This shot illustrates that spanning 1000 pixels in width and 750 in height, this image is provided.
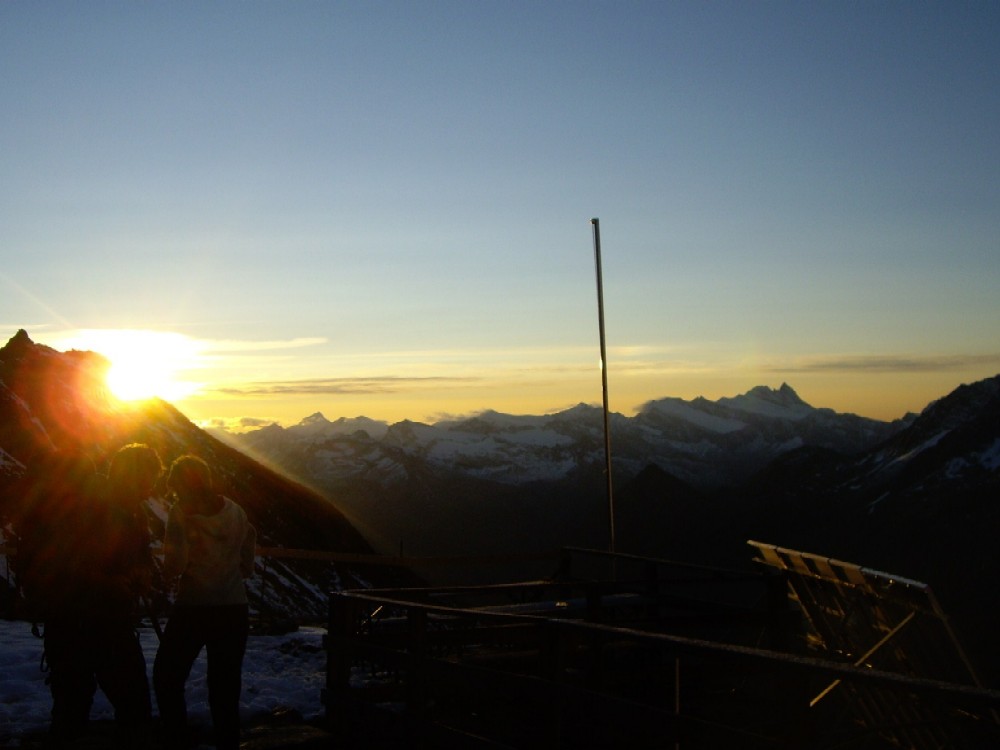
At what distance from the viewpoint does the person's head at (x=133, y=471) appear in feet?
26.3

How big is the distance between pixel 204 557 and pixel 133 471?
34.8 inches

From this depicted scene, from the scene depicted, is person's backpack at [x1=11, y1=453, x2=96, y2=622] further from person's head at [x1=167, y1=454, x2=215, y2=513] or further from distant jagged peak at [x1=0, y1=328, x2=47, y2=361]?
distant jagged peak at [x1=0, y1=328, x2=47, y2=361]

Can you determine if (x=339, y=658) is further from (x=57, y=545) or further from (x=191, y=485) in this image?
(x=57, y=545)

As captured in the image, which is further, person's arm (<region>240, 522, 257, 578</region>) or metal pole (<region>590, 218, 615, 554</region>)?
metal pole (<region>590, 218, 615, 554</region>)

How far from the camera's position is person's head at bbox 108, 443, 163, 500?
8.02 m

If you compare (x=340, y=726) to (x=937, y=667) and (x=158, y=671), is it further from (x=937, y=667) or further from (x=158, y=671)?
(x=937, y=667)

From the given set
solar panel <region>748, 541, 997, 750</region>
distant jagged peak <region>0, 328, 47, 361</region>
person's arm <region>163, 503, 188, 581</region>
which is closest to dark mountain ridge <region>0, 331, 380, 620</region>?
distant jagged peak <region>0, 328, 47, 361</region>

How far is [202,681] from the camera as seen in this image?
11.6 metres

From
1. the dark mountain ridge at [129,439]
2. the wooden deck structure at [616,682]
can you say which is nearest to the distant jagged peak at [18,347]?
the dark mountain ridge at [129,439]

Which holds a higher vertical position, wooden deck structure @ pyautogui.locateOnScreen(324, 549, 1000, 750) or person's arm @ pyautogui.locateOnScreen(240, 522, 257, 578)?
person's arm @ pyautogui.locateOnScreen(240, 522, 257, 578)

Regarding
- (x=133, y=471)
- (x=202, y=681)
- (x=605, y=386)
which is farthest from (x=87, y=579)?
(x=605, y=386)

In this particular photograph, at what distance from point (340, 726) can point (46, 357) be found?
3979 centimetres

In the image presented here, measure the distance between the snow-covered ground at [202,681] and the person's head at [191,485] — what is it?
3000 mm

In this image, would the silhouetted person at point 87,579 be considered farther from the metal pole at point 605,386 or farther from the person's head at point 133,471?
the metal pole at point 605,386
